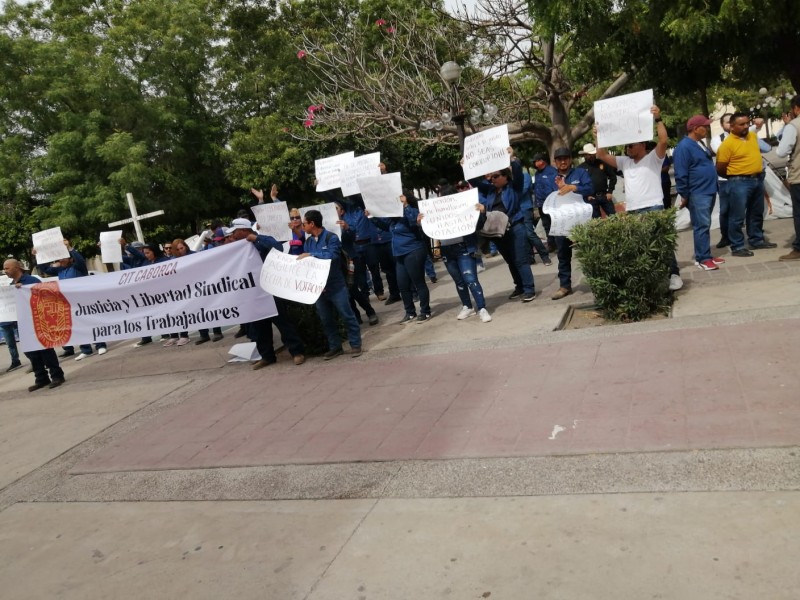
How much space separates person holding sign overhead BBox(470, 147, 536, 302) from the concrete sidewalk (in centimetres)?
102

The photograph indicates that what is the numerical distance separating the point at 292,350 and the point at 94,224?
1754cm

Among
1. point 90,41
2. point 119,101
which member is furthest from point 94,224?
point 90,41

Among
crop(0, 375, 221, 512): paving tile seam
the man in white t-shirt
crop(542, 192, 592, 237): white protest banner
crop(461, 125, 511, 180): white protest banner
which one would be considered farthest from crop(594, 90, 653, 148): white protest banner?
crop(0, 375, 221, 512): paving tile seam

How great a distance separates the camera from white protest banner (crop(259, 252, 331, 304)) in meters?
7.58

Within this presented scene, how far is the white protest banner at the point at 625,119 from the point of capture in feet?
23.6

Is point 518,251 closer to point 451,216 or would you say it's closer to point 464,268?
point 464,268

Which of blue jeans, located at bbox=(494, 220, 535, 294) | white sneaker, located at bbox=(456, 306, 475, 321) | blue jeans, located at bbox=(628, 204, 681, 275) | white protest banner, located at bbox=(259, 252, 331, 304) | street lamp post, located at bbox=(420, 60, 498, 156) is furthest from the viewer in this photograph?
street lamp post, located at bbox=(420, 60, 498, 156)

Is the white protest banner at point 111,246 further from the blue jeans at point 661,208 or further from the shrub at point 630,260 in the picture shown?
the blue jeans at point 661,208

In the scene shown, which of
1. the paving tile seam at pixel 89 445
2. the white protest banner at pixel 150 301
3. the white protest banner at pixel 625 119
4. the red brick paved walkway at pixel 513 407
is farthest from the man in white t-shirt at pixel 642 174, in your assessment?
the paving tile seam at pixel 89 445

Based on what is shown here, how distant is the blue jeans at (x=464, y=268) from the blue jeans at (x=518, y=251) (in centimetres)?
52

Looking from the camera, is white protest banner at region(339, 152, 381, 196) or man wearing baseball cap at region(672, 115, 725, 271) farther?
white protest banner at region(339, 152, 381, 196)

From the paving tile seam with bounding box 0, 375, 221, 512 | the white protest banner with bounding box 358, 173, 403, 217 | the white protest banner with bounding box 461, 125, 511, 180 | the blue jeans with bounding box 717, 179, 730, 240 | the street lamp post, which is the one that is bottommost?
the paving tile seam with bounding box 0, 375, 221, 512

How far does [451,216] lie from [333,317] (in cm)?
177

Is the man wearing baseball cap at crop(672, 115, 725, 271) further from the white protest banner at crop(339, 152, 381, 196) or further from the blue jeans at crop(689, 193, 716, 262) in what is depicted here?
the white protest banner at crop(339, 152, 381, 196)
